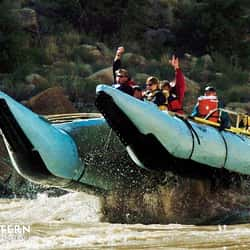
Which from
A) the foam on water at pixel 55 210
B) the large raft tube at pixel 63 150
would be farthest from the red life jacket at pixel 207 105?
the foam on water at pixel 55 210

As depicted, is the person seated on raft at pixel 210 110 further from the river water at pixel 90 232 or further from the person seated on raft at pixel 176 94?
the river water at pixel 90 232

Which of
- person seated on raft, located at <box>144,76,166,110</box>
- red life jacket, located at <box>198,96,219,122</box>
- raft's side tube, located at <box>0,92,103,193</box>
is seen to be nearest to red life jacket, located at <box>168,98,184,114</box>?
person seated on raft, located at <box>144,76,166,110</box>

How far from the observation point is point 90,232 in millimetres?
8695

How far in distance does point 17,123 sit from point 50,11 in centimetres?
1953

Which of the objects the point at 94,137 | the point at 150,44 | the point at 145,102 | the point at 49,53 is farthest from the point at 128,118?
the point at 150,44

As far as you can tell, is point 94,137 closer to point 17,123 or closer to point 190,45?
point 17,123

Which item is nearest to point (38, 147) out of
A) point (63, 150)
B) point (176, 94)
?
point (63, 150)

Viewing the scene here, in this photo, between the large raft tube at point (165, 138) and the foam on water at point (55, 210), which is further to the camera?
the foam on water at point (55, 210)

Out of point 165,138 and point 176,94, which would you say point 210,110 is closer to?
point 176,94

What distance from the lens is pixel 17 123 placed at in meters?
9.80

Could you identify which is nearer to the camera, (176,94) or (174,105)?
(174,105)

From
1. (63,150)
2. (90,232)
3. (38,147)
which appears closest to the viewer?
(90,232)

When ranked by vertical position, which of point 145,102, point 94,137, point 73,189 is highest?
point 145,102

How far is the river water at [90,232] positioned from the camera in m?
7.72
